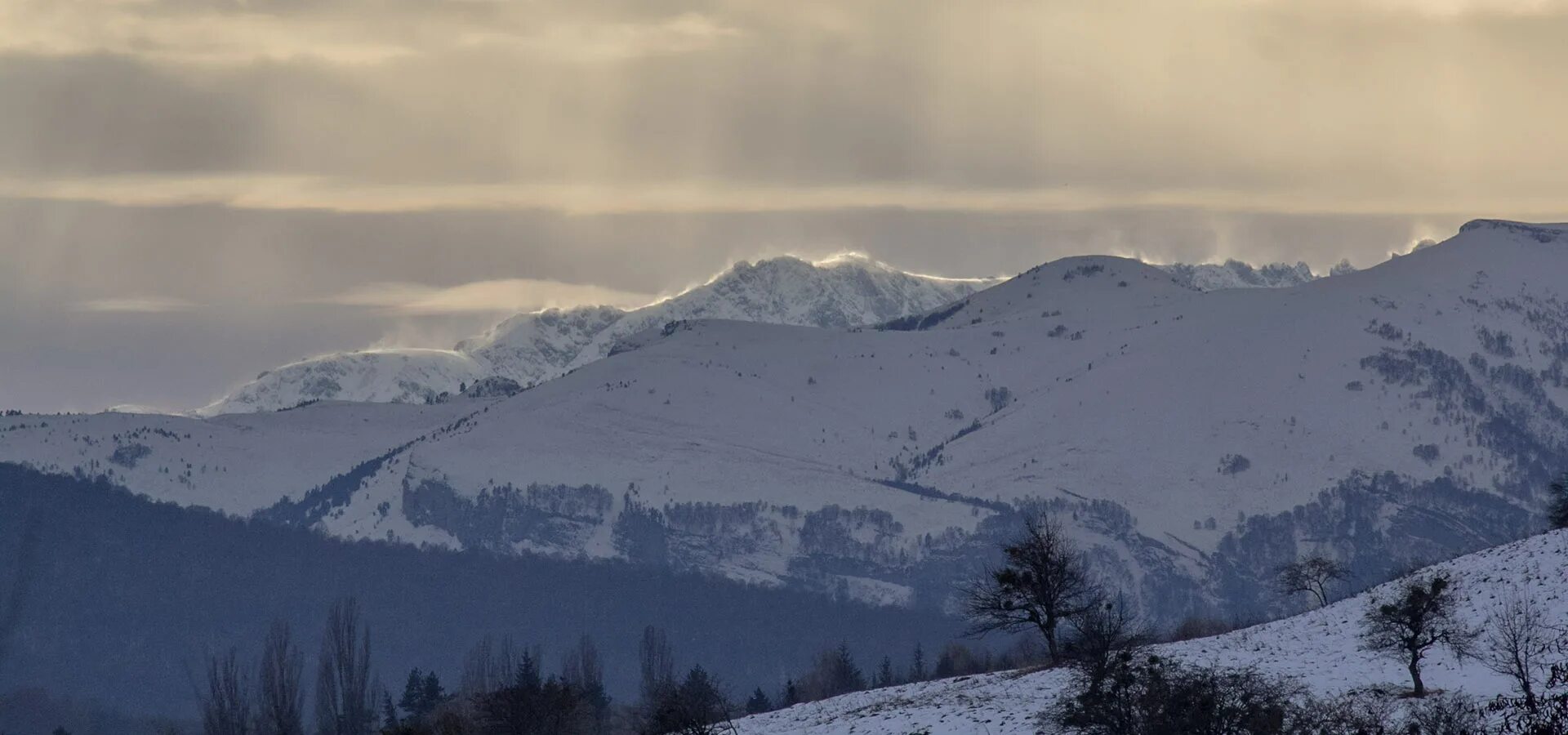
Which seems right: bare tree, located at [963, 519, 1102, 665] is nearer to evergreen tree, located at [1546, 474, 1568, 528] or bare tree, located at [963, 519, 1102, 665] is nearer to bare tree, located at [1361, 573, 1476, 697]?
bare tree, located at [1361, 573, 1476, 697]

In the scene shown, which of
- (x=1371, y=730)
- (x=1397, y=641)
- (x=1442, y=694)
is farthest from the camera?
(x=1397, y=641)

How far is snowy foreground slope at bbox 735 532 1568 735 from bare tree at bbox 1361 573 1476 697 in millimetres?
960

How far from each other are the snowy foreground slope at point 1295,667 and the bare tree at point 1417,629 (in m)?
0.96

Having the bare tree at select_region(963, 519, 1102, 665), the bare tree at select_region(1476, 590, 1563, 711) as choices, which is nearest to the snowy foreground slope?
the bare tree at select_region(1476, 590, 1563, 711)

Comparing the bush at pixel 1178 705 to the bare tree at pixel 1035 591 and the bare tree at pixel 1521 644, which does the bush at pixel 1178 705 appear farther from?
the bare tree at pixel 1035 591

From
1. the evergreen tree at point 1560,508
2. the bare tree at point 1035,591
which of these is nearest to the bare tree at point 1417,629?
the bare tree at point 1035,591

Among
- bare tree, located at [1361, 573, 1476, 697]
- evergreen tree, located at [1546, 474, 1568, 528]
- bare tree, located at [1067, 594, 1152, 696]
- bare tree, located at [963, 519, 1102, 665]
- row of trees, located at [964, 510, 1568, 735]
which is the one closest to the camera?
row of trees, located at [964, 510, 1568, 735]

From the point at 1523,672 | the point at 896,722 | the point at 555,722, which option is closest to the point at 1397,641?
the point at 1523,672

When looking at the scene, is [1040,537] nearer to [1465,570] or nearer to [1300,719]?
[1465,570]

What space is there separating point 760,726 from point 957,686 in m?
11.1

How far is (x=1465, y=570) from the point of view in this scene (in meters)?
117

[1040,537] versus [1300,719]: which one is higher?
[1040,537]

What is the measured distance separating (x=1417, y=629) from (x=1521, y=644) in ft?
16.3

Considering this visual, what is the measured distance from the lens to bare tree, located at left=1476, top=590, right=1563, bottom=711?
300ft
